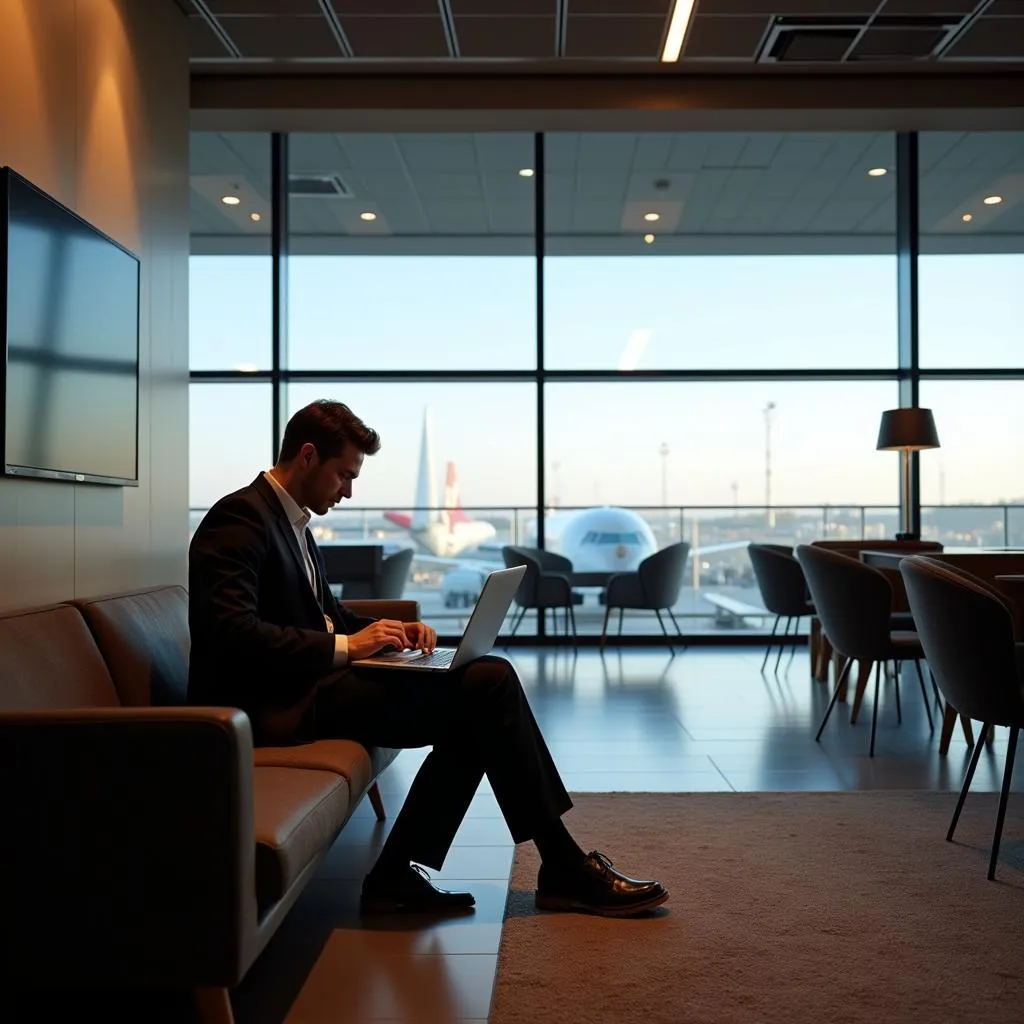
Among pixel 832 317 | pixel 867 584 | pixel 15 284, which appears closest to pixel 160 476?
pixel 15 284

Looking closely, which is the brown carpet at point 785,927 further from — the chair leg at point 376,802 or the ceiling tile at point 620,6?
the ceiling tile at point 620,6

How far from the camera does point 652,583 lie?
23.0 feet

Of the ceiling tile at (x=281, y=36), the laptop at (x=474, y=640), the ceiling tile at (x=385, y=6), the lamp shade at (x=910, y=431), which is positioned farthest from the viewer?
the lamp shade at (x=910, y=431)

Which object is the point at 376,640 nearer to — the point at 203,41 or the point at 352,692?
the point at 352,692

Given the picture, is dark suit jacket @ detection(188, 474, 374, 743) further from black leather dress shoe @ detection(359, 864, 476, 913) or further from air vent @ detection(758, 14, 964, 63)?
air vent @ detection(758, 14, 964, 63)

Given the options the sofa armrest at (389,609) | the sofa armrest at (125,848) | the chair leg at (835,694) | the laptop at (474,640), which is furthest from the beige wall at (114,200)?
the chair leg at (835,694)

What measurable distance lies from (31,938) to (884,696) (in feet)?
15.0

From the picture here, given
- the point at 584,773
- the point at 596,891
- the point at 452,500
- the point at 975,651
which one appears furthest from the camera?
the point at 452,500

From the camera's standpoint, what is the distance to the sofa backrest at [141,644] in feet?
7.68

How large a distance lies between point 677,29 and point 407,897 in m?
4.15

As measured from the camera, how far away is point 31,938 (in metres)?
1.62

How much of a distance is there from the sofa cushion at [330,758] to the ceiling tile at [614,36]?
12.5ft

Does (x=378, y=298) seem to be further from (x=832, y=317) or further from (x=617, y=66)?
(x=832, y=317)

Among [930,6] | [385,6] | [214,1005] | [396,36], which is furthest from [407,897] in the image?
[930,6]
